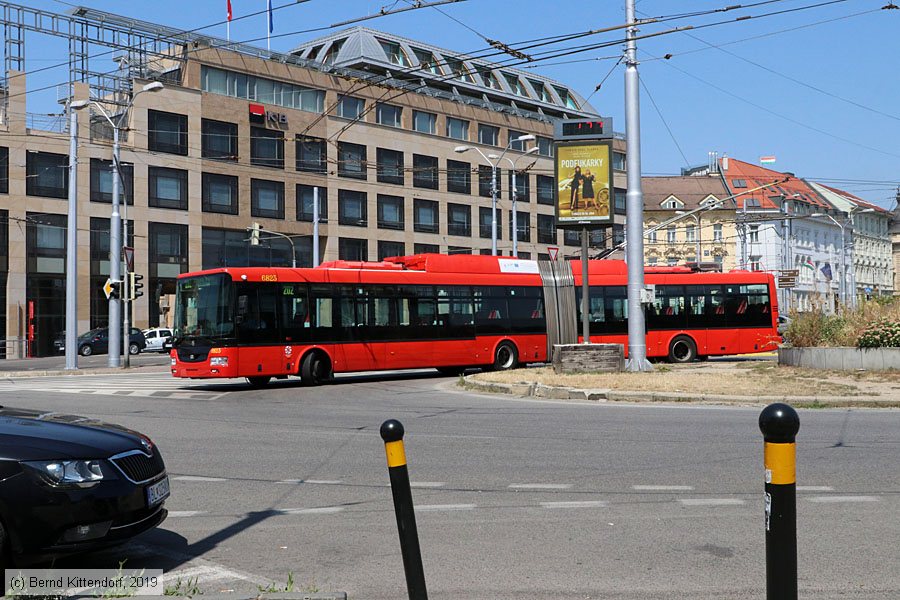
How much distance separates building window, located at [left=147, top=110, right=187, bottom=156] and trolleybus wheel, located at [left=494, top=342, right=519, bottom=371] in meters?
35.2

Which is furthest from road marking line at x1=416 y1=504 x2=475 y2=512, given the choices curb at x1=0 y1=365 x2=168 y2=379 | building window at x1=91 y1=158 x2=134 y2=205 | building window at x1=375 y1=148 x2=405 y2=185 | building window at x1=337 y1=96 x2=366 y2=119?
building window at x1=375 y1=148 x2=405 y2=185

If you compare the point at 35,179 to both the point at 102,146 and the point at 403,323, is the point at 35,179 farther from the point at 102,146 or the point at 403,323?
the point at 403,323

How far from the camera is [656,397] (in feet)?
56.7

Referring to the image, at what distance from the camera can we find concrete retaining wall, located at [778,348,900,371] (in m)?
19.9

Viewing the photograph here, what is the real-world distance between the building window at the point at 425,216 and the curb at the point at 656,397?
48.6m

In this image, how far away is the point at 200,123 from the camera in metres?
58.1

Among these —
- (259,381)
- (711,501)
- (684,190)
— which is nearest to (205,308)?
(259,381)

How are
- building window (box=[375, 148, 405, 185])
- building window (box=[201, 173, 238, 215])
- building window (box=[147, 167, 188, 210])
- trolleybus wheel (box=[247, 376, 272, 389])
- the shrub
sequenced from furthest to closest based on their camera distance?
building window (box=[375, 148, 405, 185])
building window (box=[201, 173, 238, 215])
building window (box=[147, 167, 188, 210])
trolleybus wheel (box=[247, 376, 272, 389])
the shrub

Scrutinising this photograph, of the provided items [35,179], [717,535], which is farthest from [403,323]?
[35,179]

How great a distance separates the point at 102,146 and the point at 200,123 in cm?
599

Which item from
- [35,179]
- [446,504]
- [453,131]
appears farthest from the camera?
[453,131]

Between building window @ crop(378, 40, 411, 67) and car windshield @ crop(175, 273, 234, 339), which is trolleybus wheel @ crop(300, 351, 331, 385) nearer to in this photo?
car windshield @ crop(175, 273, 234, 339)

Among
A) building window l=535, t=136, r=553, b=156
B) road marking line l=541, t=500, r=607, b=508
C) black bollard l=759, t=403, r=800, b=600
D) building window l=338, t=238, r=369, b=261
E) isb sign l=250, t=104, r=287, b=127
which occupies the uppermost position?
building window l=535, t=136, r=553, b=156

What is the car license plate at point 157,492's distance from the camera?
567cm
